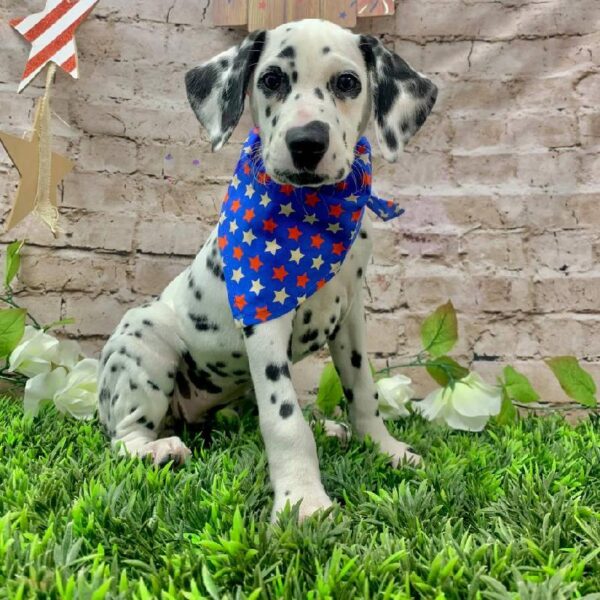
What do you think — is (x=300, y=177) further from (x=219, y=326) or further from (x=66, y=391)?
(x=66, y=391)

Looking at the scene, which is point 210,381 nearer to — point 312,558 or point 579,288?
point 312,558

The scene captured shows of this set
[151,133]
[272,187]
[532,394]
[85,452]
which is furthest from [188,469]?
[151,133]

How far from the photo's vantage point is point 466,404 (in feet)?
8.00

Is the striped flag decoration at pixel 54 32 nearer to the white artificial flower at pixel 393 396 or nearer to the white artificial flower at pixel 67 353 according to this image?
the white artificial flower at pixel 67 353

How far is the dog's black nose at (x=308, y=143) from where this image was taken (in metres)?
1.55

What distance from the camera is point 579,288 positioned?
9.25ft

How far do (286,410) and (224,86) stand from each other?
95 cm

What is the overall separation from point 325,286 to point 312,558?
0.87 m

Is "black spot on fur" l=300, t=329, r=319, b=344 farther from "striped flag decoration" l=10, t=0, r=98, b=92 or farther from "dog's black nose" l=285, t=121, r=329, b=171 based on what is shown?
"striped flag decoration" l=10, t=0, r=98, b=92

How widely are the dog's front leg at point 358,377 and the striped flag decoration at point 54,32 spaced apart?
163 centimetres

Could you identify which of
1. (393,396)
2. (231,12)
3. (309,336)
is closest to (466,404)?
(393,396)

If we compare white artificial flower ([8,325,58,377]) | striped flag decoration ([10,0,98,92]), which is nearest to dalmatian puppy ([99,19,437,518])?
white artificial flower ([8,325,58,377])

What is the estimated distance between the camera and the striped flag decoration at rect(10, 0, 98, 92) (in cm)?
274

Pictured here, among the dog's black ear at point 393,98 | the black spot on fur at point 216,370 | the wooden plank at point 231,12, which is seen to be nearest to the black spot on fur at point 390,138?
the dog's black ear at point 393,98
